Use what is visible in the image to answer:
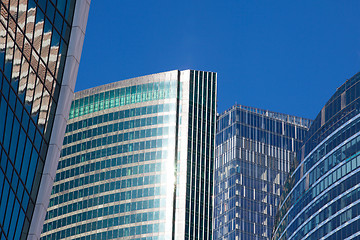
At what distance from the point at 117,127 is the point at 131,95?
24.0ft

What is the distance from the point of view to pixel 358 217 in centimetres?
12006

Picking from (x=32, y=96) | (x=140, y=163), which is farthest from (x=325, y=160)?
(x=32, y=96)

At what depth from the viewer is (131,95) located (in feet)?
620

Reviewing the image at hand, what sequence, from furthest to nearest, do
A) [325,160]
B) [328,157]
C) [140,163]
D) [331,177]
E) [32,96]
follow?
[140,163]
[325,160]
[328,157]
[331,177]
[32,96]

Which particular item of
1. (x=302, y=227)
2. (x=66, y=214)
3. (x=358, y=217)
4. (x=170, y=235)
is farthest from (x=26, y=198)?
(x=66, y=214)

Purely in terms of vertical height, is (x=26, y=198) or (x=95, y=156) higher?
(x=95, y=156)

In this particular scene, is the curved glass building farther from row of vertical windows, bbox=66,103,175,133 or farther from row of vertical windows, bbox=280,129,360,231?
row of vertical windows, bbox=66,103,175,133

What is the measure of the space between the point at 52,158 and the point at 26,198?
2.77 m

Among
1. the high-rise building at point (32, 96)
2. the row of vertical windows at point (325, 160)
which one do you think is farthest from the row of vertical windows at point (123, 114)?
the high-rise building at point (32, 96)

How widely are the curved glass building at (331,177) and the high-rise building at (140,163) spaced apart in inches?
1579

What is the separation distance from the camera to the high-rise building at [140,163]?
178m

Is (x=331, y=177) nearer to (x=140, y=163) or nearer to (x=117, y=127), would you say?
(x=140, y=163)

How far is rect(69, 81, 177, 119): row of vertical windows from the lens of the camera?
615ft

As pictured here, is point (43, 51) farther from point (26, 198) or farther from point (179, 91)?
point (179, 91)
